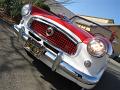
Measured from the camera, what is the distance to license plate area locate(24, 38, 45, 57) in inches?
195

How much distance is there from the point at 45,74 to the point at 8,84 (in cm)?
138

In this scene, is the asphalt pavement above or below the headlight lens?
below

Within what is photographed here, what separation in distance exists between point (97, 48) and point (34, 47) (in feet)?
4.27

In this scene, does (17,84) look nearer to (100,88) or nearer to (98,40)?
(98,40)

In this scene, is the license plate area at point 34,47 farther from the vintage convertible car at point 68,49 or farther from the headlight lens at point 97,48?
the headlight lens at point 97,48

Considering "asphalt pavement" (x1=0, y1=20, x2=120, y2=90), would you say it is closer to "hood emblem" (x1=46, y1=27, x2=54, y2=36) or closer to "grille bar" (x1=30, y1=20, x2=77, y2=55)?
"grille bar" (x1=30, y1=20, x2=77, y2=55)

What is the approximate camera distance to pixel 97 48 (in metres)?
4.44

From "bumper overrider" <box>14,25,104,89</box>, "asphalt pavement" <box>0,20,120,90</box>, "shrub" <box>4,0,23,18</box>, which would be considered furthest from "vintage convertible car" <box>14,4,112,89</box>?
"shrub" <box>4,0,23,18</box>

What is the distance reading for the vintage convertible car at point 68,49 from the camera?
4.50 m

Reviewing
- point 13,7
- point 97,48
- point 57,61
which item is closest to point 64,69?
point 57,61

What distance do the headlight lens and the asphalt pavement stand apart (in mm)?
1357

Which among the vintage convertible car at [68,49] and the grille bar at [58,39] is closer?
the vintage convertible car at [68,49]

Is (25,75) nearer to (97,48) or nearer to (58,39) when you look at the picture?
(58,39)

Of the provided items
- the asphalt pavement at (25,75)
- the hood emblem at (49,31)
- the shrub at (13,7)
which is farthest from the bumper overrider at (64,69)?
the shrub at (13,7)
